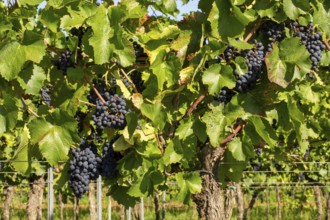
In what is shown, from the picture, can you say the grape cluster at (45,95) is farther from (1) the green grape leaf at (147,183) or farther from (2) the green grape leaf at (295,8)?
(2) the green grape leaf at (295,8)

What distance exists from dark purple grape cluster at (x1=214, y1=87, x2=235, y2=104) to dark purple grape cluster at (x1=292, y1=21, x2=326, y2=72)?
474mm

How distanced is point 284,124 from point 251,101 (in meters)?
0.27

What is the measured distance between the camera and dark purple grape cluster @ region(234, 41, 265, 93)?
129 inches

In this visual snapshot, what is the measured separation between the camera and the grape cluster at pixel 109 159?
138 inches

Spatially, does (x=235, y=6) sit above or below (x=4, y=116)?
above

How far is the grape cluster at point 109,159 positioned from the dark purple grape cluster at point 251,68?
779 mm

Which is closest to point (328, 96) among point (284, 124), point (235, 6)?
point (284, 124)

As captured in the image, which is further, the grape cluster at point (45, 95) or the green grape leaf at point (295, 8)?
the grape cluster at point (45, 95)

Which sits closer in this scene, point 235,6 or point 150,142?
point 235,6

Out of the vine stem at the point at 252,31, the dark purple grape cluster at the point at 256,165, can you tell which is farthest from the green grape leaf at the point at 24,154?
the dark purple grape cluster at the point at 256,165

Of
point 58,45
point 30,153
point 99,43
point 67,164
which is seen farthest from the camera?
point 67,164

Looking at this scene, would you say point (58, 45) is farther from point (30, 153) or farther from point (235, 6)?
point (235, 6)

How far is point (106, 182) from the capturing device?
3.67 m

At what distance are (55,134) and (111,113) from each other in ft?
1.02
